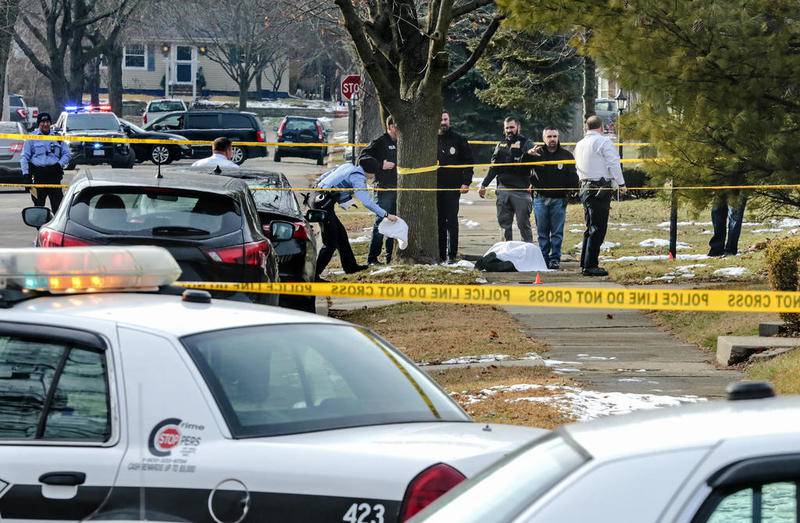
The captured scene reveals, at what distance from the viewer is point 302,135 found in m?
48.0

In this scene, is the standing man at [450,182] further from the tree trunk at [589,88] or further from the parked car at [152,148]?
the parked car at [152,148]

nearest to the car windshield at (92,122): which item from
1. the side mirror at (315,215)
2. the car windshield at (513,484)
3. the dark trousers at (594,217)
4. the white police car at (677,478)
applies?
the dark trousers at (594,217)

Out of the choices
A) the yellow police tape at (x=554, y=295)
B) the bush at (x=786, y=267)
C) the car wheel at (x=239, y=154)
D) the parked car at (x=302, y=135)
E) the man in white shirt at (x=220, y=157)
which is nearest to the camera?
the yellow police tape at (x=554, y=295)

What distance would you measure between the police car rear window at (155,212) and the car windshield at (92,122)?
30.9 meters

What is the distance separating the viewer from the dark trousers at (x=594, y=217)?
51.9ft

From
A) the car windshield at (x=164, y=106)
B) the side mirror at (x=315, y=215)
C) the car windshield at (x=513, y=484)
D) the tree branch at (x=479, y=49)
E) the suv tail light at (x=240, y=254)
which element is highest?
A: the tree branch at (x=479, y=49)

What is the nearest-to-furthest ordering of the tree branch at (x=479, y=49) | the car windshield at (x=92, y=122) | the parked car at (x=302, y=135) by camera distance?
the tree branch at (x=479, y=49)
the car windshield at (x=92, y=122)
the parked car at (x=302, y=135)

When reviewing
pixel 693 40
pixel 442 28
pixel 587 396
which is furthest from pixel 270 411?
pixel 442 28

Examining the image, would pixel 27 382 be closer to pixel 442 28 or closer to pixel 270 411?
pixel 270 411

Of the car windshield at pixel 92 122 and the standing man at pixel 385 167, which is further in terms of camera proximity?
the car windshield at pixel 92 122

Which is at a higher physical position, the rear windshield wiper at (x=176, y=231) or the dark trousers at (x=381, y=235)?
the rear windshield wiper at (x=176, y=231)

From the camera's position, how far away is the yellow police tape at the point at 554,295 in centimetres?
869

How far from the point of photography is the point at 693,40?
41.0 feet

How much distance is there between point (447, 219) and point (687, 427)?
15.1 m
